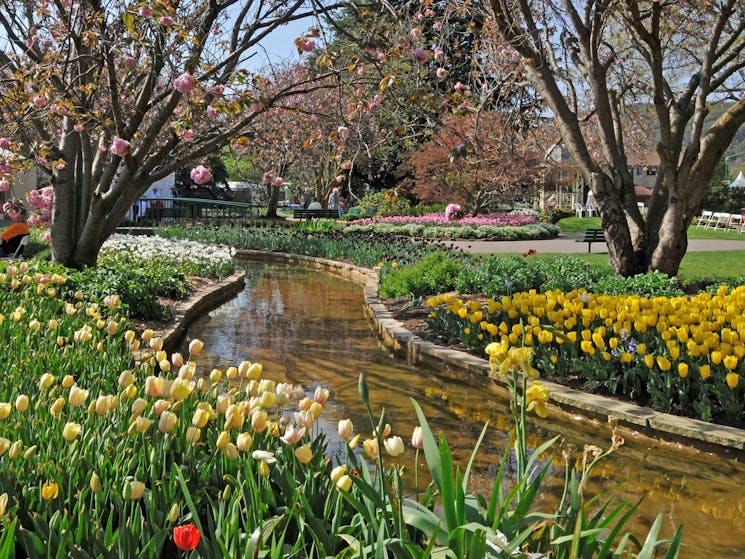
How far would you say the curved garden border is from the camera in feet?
14.7

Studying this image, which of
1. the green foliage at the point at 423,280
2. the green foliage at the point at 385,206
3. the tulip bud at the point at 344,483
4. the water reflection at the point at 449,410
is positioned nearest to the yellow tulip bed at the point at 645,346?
the water reflection at the point at 449,410

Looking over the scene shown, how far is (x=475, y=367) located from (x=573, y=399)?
1.18 metres

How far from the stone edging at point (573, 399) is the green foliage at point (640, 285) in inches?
94.3

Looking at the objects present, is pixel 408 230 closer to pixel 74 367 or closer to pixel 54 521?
pixel 74 367

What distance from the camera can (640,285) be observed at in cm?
812

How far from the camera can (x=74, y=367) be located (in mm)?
3932

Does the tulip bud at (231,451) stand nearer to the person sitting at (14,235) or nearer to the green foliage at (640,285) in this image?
the green foliage at (640,285)

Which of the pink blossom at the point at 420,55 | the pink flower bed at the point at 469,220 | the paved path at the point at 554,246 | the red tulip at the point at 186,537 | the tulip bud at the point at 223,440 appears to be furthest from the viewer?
the pink flower bed at the point at 469,220

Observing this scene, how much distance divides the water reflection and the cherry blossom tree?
2.00 m

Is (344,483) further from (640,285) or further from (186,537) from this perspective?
(640,285)

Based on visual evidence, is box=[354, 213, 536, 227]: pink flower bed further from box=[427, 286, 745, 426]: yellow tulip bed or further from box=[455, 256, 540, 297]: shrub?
box=[427, 286, 745, 426]: yellow tulip bed

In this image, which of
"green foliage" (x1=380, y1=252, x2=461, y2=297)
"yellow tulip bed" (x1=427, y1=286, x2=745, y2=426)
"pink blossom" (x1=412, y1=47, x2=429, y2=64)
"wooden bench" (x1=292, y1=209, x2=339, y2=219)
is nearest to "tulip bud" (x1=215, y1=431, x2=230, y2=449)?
"yellow tulip bed" (x1=427, y1=286, x2=745, y2=426)

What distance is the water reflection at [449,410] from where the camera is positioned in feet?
12.3

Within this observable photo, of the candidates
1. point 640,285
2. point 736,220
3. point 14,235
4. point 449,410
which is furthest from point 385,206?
point 449,410
